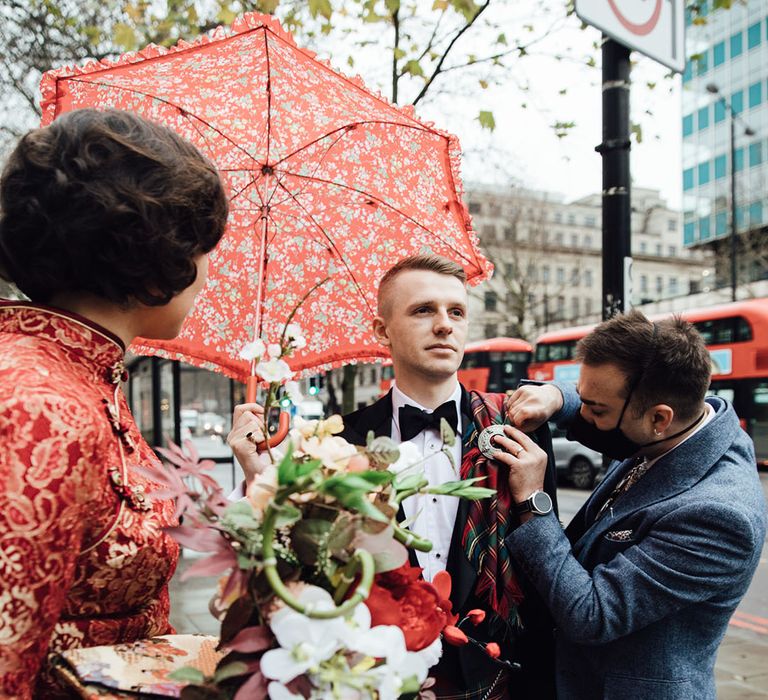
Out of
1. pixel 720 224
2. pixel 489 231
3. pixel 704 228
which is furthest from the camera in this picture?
pixel 704 228

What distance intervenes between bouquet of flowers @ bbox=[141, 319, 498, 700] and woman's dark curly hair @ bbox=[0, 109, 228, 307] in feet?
1.25

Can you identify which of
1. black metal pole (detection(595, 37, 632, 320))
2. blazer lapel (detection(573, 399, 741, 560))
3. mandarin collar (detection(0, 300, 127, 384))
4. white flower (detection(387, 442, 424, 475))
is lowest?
blazer lapel (detection(573, 399, 741, 560))

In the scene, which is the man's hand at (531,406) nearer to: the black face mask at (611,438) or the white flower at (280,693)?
the black face mask at (611,438)

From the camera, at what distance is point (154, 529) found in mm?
1411

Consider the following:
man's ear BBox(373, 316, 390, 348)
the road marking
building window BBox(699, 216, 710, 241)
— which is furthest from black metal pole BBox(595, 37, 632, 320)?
building window BBox(699, 216, 710, 241)

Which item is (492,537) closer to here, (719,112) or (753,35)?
(719,112)

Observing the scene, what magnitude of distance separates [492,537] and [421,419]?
0.50m

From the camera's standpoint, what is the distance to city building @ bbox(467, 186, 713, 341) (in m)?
35.6

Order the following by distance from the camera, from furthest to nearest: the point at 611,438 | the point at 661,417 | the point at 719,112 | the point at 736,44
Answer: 1. the point at 719,112
2. the point at 736,44
3. the point at 611,438
4. the point at 661,417

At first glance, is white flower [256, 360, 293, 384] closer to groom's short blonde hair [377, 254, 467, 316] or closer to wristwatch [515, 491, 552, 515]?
wristwatch [515, 491, 552, 515]

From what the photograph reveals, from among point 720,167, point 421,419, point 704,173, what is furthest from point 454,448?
point 704,173


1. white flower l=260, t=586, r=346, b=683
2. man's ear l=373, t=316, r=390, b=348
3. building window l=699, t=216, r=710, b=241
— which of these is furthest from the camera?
building window l=699, t=216, r=710, b=241

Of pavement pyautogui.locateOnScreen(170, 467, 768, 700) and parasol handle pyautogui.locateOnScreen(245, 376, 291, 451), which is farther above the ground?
parasol handle pyautogui.locateOnScreen(245, 376, 291, 451)

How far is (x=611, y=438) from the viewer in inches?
86.7
